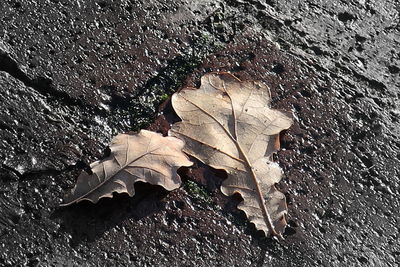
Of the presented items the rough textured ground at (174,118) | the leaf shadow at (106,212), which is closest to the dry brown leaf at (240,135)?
the rough textured ground at (174,118)

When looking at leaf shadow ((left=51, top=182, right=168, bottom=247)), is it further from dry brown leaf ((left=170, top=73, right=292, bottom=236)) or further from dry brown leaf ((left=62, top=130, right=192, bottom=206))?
dry brown leaf ((left=170, top=73, right=292, bottom=236))

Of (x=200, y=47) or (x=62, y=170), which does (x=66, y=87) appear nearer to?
(x=62, y=170)

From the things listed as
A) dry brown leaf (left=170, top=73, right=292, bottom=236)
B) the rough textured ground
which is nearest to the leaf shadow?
the rough textured ground

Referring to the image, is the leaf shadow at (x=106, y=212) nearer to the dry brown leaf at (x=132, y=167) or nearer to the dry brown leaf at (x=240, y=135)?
the dry brown leaf at (x=132, y=167)

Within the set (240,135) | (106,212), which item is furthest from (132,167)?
(240,135)

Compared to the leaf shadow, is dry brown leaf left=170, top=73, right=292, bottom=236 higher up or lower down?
higher up

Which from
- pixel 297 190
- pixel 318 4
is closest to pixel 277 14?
pixel 318 4

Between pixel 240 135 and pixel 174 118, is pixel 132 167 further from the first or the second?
pixel 240 135

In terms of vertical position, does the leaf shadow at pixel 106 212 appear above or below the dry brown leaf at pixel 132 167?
→ below
